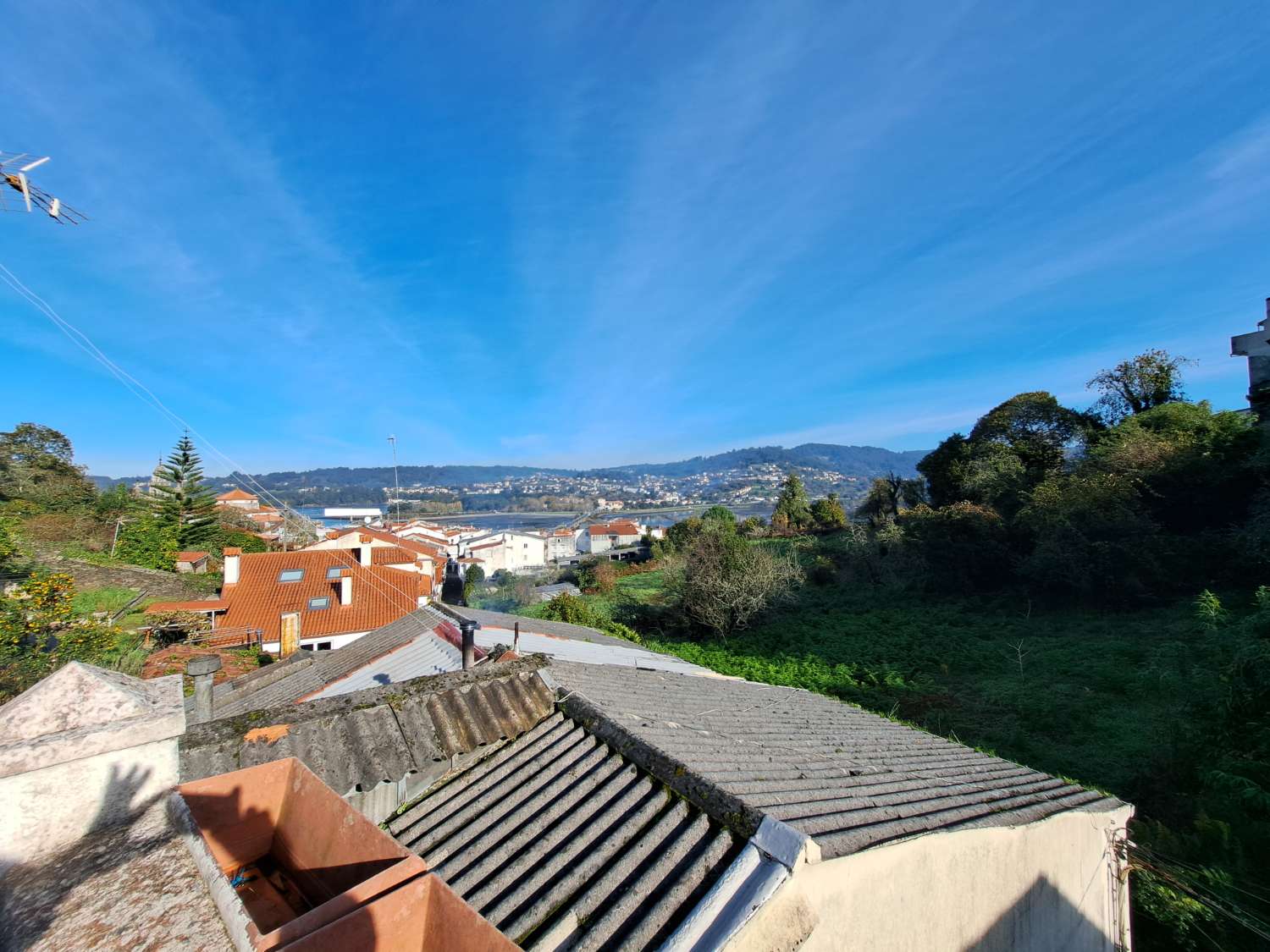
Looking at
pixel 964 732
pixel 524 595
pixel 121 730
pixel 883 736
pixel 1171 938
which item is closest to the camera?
pixel 121 730

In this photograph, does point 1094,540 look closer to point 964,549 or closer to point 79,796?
point 964,549

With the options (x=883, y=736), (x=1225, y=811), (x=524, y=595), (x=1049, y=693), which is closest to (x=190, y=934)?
(x=883, y=736)

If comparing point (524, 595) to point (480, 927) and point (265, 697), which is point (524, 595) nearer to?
point (265, 697)

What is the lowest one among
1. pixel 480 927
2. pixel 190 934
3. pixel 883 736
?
pixel 883 736

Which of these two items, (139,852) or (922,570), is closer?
(139,852)

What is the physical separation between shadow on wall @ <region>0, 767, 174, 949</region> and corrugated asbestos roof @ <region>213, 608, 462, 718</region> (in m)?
5.17

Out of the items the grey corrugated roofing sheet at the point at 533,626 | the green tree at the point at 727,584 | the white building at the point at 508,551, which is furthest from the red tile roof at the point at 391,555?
the white building at the point at 508,551

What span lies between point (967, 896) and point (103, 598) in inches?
994

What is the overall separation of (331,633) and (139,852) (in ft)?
58.5

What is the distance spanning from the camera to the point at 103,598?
18422 mm

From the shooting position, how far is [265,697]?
717cm

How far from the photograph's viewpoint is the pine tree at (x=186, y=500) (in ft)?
97.7

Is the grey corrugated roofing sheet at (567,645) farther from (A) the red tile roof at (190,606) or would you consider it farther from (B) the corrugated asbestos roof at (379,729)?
(A) the red tile roof at (190,606)

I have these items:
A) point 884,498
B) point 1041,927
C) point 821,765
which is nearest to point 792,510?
point 884,498
